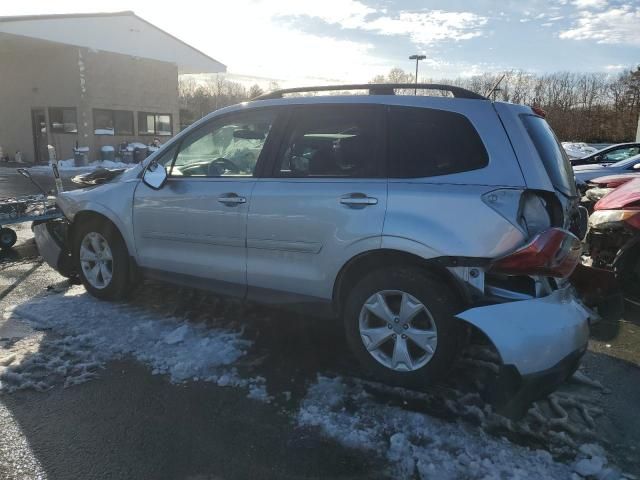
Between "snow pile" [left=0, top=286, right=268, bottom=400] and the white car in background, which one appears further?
the white car in background

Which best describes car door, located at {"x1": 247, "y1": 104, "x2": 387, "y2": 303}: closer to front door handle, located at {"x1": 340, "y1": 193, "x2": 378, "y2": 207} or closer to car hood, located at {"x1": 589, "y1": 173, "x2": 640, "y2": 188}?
front door handle, located at {"x1": 340, "y1": 193, "x2": 378, "y2": 207}

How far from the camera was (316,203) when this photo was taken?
3.56 metres

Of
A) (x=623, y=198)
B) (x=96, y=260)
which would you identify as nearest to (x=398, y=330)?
(x=96, y=260)

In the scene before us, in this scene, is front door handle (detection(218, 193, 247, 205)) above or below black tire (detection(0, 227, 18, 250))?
above

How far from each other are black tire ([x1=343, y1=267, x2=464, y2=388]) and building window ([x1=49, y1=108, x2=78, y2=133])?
21.8 m

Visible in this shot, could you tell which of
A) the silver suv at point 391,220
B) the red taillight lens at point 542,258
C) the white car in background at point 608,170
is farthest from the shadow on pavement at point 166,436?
the white car in background at point 608,170

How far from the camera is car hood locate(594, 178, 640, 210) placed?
5426 millimetres

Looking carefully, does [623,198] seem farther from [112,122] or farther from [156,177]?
[112,122]

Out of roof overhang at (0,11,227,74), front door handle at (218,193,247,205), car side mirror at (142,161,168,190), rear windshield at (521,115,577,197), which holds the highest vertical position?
roof overhang at (0,11,227,74)

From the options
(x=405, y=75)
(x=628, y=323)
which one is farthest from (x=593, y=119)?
(x=628, y=323)

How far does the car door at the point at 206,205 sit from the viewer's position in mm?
4012

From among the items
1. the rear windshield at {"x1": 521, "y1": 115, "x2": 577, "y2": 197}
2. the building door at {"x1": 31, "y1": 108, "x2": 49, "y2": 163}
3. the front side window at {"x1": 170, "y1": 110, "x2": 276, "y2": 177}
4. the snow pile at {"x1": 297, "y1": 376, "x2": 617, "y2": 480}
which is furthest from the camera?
the building door at {"x1": 31, "y1": 108, "x2": 49, "y2": 163}

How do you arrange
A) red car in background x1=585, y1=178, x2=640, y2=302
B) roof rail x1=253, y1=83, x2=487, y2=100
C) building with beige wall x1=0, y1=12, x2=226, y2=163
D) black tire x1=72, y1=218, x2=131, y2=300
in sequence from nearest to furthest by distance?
roof rail x1=253, y1=83, x2=487, y2=100, black tire x1=72, y1=218, x2=131, y2=300, red car in background x1=585, y1=178, x2=640, y2=302, building with beige wall x1=0, y1=12, x2=226, y2=163

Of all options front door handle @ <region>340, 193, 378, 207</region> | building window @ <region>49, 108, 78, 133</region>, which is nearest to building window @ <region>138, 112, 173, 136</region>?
building window @ <region>49, 108, 78, 133</region>
